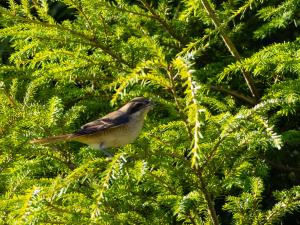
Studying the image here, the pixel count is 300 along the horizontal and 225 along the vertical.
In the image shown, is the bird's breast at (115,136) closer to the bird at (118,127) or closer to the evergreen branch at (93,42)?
the bird at (118,127)

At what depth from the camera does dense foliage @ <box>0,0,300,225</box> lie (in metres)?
2.41

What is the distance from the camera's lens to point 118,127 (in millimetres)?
3703

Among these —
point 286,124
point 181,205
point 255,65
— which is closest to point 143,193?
point 181,205

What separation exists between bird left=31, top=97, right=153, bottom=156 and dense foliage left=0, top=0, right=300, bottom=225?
0.11 m

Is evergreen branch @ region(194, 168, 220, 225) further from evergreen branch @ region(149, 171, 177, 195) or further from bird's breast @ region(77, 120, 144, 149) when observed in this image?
bird's breast @ region(77, 120, 144, 149)

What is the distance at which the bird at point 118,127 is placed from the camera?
3.54m

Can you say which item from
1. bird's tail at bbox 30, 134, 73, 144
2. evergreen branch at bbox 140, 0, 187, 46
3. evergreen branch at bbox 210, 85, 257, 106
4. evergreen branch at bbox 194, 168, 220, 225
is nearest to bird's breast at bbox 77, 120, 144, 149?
bird's tail at bbox 30, 134, 73, 144

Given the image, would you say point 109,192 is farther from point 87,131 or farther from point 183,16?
point 183,16

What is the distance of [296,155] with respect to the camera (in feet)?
14.0

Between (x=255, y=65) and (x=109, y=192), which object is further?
(x=255, y=65)

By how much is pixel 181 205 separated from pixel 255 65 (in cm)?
108

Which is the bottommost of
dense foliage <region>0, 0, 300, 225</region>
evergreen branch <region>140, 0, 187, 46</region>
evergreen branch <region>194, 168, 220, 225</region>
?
evergreen branch <region>194, 168, 220, 225</region>

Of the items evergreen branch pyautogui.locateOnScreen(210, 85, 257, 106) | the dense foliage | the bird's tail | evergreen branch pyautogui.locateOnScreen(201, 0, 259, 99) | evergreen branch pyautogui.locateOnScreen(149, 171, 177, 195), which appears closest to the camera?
the dense foliage

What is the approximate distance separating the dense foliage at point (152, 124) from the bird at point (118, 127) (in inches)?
4.2
